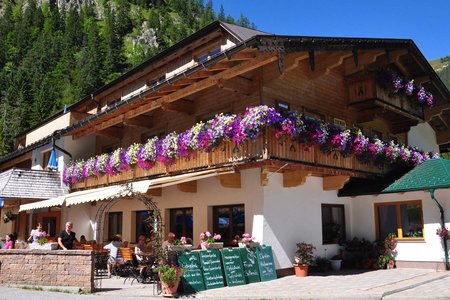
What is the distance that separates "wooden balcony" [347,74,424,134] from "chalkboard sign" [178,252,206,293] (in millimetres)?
9516

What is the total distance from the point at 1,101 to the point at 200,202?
85.2 m

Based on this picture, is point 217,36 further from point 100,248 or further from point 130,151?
point 100,248

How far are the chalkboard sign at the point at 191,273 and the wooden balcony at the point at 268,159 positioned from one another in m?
3.18

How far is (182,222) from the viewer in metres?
16.8

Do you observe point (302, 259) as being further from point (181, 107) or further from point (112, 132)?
point (112, 132)

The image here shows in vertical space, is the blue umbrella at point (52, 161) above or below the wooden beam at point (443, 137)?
below

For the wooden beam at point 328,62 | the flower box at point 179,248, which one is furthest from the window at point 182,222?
the wooden beam at point 328,62

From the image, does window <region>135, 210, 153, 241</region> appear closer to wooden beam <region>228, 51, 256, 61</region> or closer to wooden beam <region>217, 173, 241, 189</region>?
wooden beam <region>217, 173, 241, 189</region>

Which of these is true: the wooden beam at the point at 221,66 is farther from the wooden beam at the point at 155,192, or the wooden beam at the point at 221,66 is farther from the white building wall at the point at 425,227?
the white building wall at the point at 425,227

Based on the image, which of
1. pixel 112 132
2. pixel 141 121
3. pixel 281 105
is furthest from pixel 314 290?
pixel 112 132

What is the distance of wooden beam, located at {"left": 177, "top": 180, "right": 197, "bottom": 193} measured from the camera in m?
15.6

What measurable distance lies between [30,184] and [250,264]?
12.8m

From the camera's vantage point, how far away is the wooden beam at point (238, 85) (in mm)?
13937

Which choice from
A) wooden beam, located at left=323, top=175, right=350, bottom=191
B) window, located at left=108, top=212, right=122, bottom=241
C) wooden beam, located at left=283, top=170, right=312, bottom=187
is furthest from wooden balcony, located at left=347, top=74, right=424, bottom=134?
window, located at left=108, top=212, right=122, bottom=241
